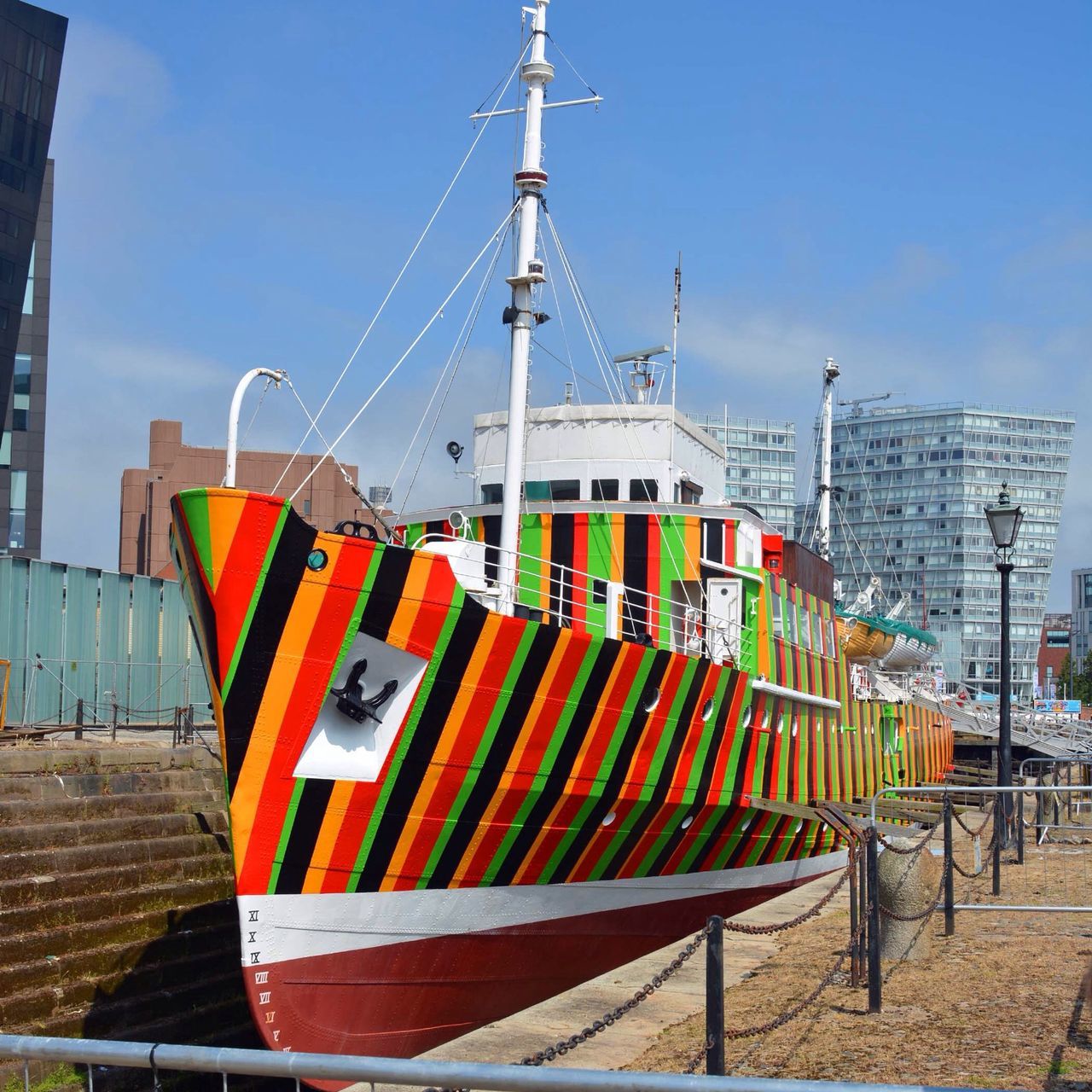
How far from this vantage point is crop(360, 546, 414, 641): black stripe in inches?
373

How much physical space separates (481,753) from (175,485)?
4246cm

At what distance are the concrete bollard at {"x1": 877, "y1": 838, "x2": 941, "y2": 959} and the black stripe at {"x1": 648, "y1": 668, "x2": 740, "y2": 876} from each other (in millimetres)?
2812

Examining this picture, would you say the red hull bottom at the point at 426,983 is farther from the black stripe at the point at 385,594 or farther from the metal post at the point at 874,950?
the metal post at the point at 874,950

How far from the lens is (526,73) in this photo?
1377 centimetres

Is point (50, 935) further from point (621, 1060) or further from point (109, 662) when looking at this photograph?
point (109, 662)

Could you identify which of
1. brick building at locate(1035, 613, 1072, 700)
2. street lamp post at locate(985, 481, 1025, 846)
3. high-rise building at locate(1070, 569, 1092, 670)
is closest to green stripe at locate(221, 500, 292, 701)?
street lamp post at locate(985, 481, 1025, 846)

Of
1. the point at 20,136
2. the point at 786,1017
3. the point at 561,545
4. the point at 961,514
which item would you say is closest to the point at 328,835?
the point at 786,1017

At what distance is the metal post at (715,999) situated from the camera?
601 cm

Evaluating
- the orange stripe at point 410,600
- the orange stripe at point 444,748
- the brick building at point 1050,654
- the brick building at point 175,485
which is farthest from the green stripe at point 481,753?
the brick building at point 1050,654

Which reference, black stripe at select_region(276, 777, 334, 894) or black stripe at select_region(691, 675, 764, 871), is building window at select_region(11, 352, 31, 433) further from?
black stripe at select_region(276, 777, 334, 894)

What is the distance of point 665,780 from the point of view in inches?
478

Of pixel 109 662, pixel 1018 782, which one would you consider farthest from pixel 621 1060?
pixel 1018 782

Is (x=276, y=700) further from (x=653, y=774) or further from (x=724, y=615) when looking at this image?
(x=724, y=615)

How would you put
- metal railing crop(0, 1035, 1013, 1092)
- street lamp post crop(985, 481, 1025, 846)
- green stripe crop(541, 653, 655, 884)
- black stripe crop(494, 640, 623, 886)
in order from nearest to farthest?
metal railing crop(0, 1035, 1013, 1092), black stripe crop(494, 640, 623, 886), green stripe crop(541, 653, 655, 884), street lamp post crop(985, 481, 1025, 846)
